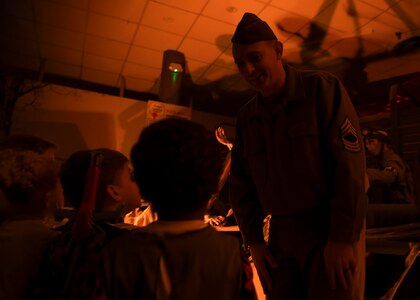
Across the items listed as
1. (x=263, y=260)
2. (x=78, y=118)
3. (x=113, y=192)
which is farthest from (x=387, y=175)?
(x=78, y=118)

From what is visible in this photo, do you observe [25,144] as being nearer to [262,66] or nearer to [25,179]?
[25,179]

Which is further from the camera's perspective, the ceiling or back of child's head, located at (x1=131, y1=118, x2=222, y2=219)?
the ceiling

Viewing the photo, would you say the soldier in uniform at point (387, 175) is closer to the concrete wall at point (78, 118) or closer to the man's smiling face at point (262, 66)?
the man's smiling face at point (262, 66)

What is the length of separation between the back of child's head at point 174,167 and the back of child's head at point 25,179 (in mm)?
416

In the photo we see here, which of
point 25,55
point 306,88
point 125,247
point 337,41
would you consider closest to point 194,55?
point 337,41

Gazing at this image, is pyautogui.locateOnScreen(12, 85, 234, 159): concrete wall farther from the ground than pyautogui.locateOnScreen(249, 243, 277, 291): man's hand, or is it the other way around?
pyautogui.locateOnScreen(12, 85, 234, 159): concrete wall

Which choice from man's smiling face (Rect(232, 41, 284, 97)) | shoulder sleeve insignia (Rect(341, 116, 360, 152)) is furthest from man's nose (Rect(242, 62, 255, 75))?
shoulder sleeve insignia (Rect(341, 116, 360, 152))

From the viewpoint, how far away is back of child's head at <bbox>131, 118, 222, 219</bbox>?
2.75ft

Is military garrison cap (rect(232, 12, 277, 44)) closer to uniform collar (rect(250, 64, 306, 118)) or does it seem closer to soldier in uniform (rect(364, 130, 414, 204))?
uniform collar (rect(250, 64, 306, 118))

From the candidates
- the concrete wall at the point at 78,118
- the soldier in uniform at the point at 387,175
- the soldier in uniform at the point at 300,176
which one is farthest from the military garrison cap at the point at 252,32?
the concrete wall at the point at 78,118

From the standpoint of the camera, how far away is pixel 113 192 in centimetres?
114

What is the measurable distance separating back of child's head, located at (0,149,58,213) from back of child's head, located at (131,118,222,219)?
1.36ft

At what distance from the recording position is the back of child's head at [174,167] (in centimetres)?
84

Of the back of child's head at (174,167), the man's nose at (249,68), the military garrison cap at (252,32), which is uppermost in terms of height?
the military garrison cap at (252,32)
